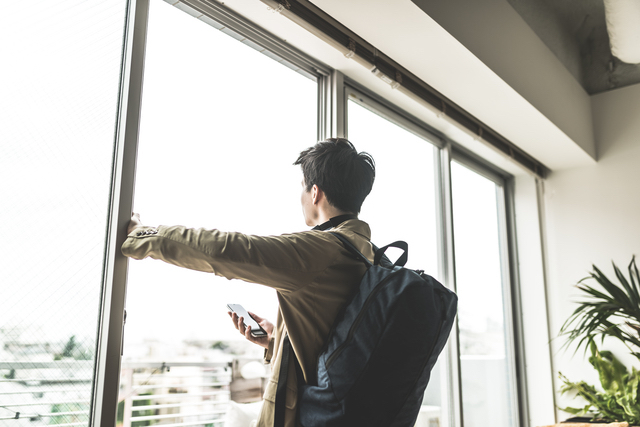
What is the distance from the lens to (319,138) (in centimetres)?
209

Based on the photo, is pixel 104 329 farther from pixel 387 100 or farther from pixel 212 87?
pixel 387 100

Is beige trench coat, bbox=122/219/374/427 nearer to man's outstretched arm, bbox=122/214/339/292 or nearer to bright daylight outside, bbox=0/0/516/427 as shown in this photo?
man's outstretched arm, bbox=122/214/339/292

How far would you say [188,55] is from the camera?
1659 millimetres

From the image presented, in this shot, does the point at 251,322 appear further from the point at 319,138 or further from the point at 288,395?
the point at 319,138

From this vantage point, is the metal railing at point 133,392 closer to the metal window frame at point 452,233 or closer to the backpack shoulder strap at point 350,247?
the backpack shoulder strap at point 350,247

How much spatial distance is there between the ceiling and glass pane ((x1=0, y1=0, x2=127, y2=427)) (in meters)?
2.53

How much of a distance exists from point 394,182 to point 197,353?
1.21 m

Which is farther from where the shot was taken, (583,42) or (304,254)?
(583,42)

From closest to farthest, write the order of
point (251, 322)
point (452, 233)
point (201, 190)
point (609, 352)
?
A: point (251, 322), point (201, 190), point (452, 233), point (609, 352)

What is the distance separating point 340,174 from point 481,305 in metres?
2.06

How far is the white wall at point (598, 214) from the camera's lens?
3.13 meters

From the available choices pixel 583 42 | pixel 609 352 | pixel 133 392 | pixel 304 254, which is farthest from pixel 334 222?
pixel 583 42

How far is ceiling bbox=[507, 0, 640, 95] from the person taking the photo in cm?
312

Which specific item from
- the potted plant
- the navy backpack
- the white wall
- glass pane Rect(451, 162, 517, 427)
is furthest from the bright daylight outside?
the white wall
